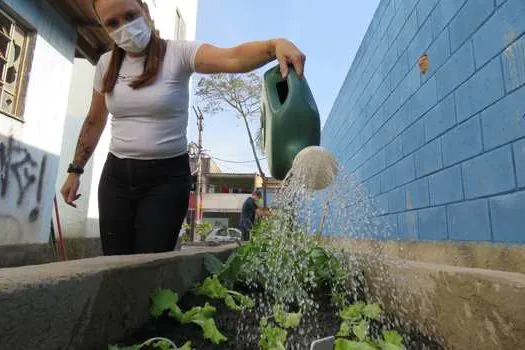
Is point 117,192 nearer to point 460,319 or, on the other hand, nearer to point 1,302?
point 1,302

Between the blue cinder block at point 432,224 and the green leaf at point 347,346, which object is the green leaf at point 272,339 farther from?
the blue cinder block at point 432,224

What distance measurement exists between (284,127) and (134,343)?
74 centimetres

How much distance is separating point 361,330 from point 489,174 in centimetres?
128

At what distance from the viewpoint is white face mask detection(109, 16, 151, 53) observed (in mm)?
1704

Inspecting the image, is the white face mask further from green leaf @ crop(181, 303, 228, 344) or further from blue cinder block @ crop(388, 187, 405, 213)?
blue cinder block @ crop(388, 187, 405, 213)

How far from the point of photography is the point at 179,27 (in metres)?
10.0

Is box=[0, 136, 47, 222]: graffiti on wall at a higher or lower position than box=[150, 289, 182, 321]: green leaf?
higher

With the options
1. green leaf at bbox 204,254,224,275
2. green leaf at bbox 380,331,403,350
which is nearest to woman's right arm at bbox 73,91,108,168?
green leaf at bbox 204,254,224,275

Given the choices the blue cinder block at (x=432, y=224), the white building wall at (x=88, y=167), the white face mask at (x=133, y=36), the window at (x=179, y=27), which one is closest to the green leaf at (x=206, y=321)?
the white face mask at (x=133, y=36)

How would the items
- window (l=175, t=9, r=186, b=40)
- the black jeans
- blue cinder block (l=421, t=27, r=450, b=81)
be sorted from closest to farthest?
the black jeans → blue cinder block (l=421, t=27, r=450, b=81) → window (l=175, t=9, r=186, b=40)

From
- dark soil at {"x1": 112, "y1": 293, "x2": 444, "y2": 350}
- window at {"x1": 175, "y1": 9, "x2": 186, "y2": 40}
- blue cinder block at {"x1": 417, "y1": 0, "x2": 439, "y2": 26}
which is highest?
window at {"x1": 175, "y1": 9, "x2": 186, "y2": 40}

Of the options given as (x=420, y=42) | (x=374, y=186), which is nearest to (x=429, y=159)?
(x=420, y=42)

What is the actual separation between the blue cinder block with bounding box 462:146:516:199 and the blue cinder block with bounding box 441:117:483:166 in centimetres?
6

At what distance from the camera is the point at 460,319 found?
1122mm
